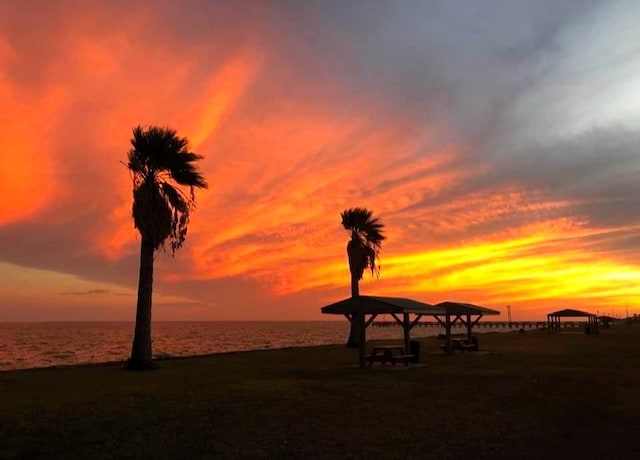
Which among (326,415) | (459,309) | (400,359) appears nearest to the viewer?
(326,415)

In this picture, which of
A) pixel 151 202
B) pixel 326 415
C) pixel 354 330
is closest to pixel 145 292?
pixel 151 202

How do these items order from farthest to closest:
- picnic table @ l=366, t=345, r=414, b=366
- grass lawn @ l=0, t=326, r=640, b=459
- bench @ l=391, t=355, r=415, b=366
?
picnic table @ l=366, t=345, r=414, b=366 → bench @ l=391, t=355, r=415, b=366 → grass lawn @ l=0, t=326, r=640, b=459

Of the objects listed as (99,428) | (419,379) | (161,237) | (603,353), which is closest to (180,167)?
(161,237)

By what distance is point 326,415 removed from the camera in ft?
40.0

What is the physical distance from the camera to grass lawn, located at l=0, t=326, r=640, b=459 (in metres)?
9.48

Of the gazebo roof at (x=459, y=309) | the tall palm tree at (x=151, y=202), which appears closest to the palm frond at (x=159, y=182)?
the tall palm tree at (x=151, y=202)

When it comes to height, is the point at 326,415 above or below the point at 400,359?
below

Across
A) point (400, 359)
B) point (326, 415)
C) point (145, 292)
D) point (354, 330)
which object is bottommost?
point (326, 415)

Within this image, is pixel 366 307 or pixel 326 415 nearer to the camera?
pixel 326 415

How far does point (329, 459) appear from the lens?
8820 millimetres

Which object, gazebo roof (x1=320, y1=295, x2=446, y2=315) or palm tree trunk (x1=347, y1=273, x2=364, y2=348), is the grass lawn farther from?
palm tree trunk (x1=347, y1=273, x2=364, y2=348)

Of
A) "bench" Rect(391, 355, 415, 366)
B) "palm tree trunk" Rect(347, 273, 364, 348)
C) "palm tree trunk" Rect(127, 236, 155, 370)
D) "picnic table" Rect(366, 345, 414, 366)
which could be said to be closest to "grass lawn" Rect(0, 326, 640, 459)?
"bench" Rect(391, 355, 415, 366)

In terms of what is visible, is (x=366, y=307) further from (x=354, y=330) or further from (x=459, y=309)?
(x=354, y=330)

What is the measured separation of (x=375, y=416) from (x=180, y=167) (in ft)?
51.9
